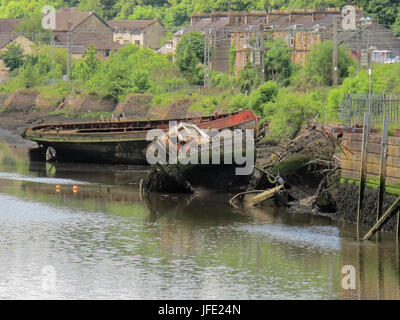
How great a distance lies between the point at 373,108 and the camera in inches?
1738

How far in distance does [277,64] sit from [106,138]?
28952mm

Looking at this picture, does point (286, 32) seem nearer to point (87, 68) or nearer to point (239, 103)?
point (87, 68)

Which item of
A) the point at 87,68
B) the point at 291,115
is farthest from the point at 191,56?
the point at 291,115

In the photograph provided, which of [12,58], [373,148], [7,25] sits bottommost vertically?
[373,148]

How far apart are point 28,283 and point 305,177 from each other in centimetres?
1781

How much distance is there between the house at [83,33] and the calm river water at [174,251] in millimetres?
93740

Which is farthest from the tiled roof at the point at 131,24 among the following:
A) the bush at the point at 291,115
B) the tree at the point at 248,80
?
the bush at the point at 291,115

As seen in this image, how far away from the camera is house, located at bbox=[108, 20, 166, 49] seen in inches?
6535

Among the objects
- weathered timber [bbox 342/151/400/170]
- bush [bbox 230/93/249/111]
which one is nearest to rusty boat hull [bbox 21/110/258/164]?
bush [bbox 230/93/249/111]

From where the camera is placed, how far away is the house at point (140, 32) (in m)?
166

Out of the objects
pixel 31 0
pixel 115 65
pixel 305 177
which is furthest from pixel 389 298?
pixel 31 0

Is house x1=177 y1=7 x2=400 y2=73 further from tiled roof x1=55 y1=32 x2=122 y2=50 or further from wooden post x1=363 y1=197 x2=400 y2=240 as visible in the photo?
wooden post x1=363 y1=197 x2=400 y2=240

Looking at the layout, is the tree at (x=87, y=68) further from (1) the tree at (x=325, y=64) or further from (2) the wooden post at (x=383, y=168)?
(2) the wooden post at (x=383, y=168)

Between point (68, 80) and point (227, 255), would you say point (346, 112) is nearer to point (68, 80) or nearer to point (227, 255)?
point (227, 255)
